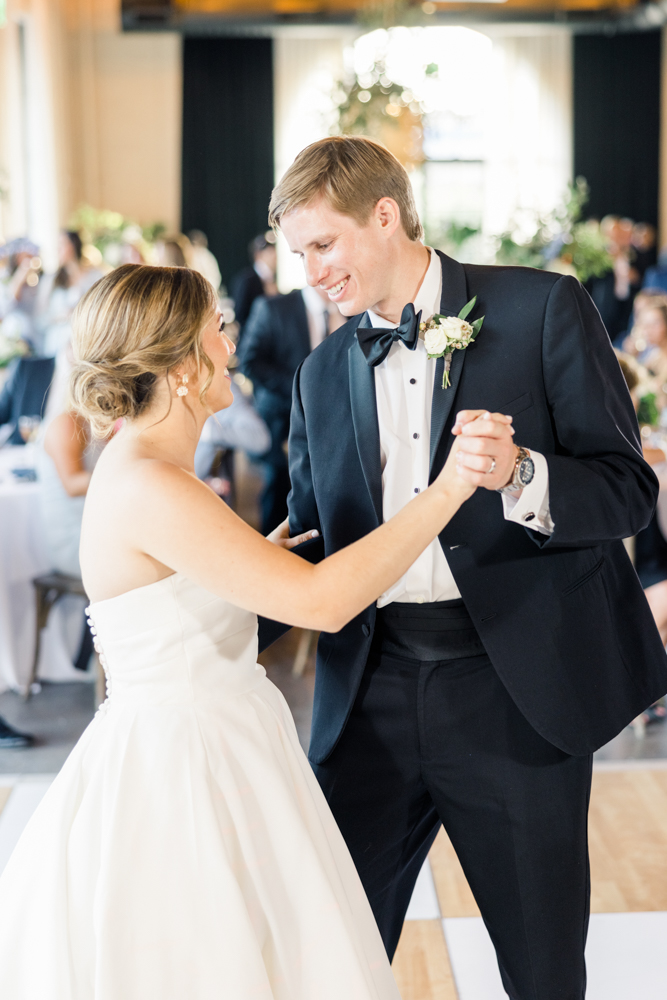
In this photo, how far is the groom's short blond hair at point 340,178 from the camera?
5.44ft

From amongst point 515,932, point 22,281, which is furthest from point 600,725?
point 22,281

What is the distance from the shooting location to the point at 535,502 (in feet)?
4.77

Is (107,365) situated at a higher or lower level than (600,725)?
higher

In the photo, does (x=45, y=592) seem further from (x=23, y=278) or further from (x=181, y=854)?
(x=23, y=278)

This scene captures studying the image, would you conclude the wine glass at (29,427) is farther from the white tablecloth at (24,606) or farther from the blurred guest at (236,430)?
the blurred guest at (236,430)

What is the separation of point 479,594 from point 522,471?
26 centimetres

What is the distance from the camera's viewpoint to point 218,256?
13312 mm

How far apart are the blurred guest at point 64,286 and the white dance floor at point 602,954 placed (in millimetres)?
4691

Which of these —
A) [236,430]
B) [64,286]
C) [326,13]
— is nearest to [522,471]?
[236,430]

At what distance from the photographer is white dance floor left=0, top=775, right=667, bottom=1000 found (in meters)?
2.22

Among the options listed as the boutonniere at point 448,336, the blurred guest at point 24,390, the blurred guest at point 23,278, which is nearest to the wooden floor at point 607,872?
the boutonniere at point 448,336

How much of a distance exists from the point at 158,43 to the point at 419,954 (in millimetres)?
13140

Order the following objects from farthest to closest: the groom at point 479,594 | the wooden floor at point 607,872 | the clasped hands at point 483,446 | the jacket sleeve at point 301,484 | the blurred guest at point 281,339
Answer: the blurred guest at point 281,339, the wooden floor at point 607,872, the jacket sleeve at point 301,484, the groom at point 479,594, the clasped hands at point 483,446

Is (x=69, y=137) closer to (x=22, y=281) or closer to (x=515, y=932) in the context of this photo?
(x=22, y=281)
